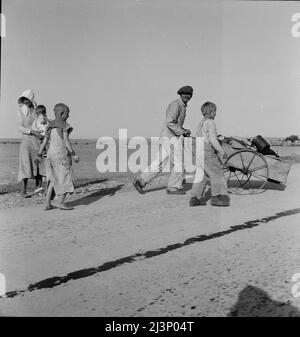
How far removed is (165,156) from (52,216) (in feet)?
9.66

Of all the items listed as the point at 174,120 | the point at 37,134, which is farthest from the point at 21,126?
the point at 174,120

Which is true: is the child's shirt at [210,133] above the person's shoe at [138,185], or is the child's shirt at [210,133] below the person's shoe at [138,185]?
above

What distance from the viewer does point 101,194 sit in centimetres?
847

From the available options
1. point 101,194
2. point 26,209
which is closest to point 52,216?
point 26,209

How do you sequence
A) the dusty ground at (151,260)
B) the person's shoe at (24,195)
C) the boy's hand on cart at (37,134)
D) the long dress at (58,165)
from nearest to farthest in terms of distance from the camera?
the dusty ground at (151,260) → the long dress at (58,165) → the person's shoe at (24,195) → the boy's hand on cart at (37,134)

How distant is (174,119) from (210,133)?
1414mm

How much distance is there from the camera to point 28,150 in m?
8.27

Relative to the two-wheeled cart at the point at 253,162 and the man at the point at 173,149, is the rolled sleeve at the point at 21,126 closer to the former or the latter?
the man at the point at 173,149

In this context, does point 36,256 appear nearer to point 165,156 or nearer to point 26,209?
point 26,209

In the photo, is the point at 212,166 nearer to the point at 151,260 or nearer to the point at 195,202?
the point at 195,202

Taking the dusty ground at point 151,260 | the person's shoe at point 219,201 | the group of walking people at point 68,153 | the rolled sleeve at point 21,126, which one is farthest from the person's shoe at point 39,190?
the person's shoe at point 219,201

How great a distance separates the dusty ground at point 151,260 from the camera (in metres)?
3.28
